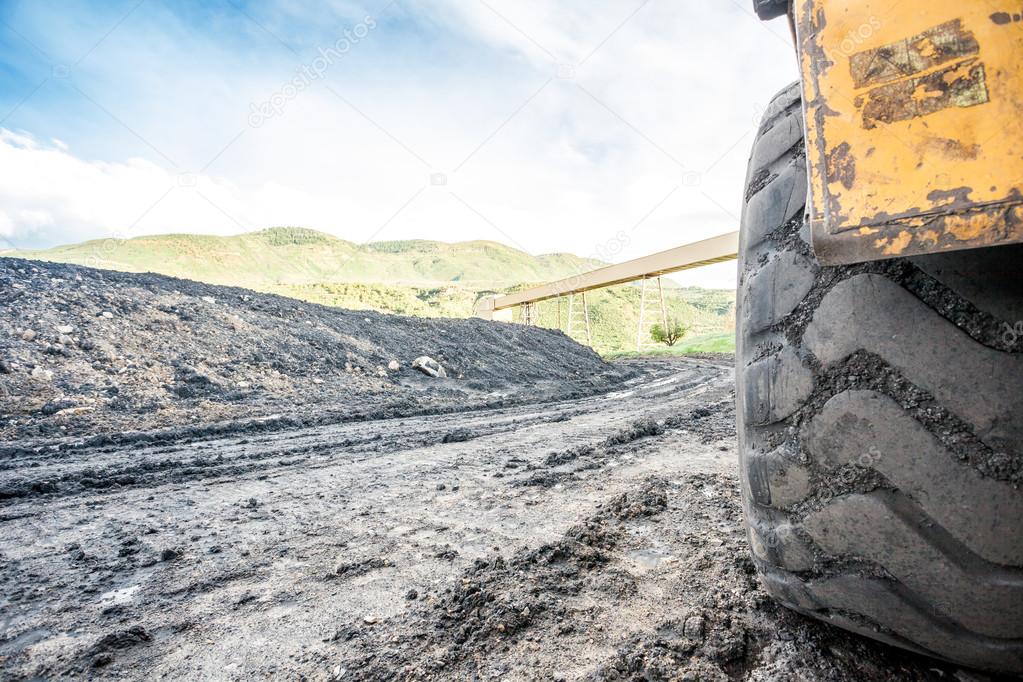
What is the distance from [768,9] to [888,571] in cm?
127

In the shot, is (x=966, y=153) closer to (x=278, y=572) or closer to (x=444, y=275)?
(x=278, y=572)

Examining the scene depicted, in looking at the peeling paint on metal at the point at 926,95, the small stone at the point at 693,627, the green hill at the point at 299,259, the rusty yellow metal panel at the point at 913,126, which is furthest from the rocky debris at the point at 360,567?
the green hill at the point at 299,259

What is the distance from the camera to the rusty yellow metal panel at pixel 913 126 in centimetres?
69

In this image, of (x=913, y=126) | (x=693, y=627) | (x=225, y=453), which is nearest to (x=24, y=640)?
(x=693, y=627)

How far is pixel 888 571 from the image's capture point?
953mm

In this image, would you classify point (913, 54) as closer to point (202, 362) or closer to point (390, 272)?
point (202, 362)

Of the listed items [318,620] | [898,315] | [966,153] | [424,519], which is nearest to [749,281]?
[898,315]

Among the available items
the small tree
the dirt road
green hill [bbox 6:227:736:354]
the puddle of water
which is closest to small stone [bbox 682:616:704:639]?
the dirt road

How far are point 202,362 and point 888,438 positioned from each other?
23.0 ft

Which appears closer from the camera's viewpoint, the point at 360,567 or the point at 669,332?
the point at 360,567

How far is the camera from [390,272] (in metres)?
97.8

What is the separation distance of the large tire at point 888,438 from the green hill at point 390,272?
42 cm

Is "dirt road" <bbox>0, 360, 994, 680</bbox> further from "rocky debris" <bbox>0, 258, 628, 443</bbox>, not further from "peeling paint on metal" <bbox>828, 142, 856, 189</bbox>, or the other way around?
"rocky debris" <bbox>0, 258, 628, 443</bbox>

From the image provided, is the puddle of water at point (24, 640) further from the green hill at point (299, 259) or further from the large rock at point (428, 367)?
the green hill at point (299, 259)
